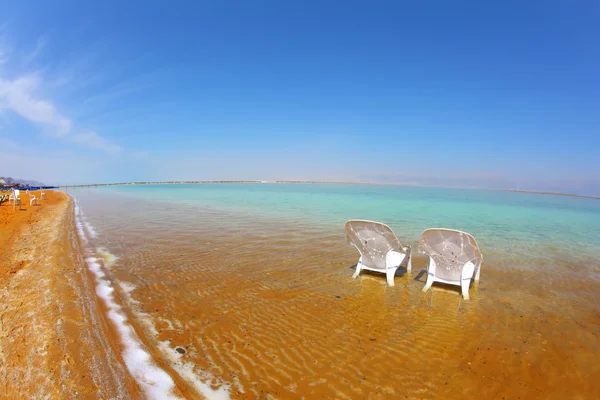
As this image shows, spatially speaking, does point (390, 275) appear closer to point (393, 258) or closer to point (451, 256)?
point (393, 258)

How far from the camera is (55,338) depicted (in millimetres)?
3646

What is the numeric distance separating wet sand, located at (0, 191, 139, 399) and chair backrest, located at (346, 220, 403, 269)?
4536 mm

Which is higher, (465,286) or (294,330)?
(465,286)

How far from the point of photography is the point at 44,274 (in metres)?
6.06

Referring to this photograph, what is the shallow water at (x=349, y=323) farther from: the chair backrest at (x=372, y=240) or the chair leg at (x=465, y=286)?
the chair backrest at (x=372, y=240)

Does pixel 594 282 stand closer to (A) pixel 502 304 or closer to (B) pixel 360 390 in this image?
(A) pixel 502 304

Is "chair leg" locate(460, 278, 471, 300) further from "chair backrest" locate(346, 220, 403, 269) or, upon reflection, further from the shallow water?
"chair backrest" locate(346, 220, 403, 269)

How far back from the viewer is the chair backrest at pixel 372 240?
240 inches

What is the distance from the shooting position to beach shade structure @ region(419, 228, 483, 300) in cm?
560

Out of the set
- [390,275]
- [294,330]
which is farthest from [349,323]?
[390,275]

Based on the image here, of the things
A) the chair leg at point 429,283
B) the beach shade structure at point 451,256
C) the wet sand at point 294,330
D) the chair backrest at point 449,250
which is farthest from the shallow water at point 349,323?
the chair backrest at point 449,250

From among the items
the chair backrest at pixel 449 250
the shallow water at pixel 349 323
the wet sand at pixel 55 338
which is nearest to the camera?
the wet sand at pixel 55 338

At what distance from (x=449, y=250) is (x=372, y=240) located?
1.48 metres

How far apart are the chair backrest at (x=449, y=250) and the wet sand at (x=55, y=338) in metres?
5.23
